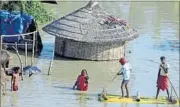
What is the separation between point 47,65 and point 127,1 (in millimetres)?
15646

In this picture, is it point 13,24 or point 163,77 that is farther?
point 13,24

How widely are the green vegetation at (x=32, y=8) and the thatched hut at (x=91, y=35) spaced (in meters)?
3.72

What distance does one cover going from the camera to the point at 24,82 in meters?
15.9

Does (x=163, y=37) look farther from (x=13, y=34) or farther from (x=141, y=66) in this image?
(x=13, y=34)

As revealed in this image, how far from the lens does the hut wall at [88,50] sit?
1850 centimetres

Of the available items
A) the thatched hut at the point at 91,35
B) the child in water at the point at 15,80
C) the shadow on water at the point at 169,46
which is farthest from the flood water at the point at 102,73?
the thatched hut at the point at 91,35

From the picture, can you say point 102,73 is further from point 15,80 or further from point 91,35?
point 15,80

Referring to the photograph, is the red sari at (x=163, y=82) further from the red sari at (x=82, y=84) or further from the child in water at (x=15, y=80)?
the child in water at (x=15, y=80)

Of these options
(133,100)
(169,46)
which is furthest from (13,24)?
(133,100)

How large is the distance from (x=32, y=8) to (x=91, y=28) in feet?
19.3

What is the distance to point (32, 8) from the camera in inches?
931

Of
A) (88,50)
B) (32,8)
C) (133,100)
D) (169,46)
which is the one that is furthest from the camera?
(32,8)

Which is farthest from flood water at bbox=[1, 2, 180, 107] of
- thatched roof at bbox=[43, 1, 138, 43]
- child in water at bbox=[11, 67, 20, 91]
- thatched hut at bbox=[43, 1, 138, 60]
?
thatched roof at bbox=[43, 1, 138, 43]

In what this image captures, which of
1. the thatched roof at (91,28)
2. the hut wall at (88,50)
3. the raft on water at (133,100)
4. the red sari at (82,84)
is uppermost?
the thatched roof at (91,28)
